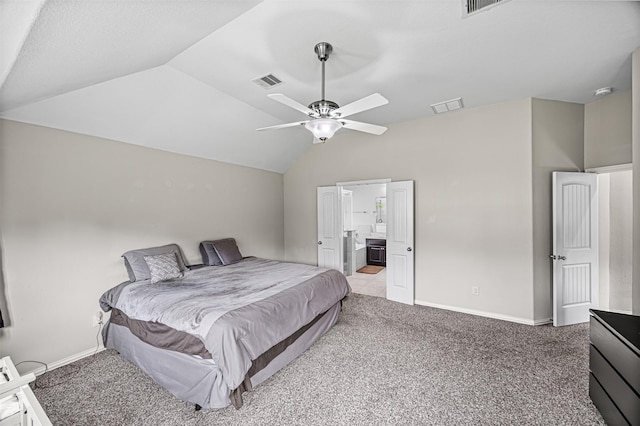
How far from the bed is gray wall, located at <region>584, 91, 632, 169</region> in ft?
12.2

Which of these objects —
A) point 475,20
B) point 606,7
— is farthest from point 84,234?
point 606,7

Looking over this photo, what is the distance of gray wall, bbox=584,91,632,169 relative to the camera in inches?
124

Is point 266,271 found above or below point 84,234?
below

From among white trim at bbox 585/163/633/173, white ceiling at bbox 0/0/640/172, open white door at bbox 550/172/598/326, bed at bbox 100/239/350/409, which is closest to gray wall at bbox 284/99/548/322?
open white door at bbox 550/172/598/326

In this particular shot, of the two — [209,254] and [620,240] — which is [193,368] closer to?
[209,254]

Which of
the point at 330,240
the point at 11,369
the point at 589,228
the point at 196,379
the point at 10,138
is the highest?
the point at 10,138

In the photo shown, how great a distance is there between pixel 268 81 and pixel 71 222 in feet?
8.46

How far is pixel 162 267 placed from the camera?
3.08 meters

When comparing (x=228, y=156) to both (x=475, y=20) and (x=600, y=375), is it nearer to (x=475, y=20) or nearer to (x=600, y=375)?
(x=475, y=20)

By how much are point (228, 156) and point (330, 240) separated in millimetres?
2436

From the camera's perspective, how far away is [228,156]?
448 cm

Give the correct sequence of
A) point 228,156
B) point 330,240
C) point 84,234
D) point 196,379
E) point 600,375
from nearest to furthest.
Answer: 1. point 600,375
2. point 196,379
3. point 84,234
4. point 228,156
5. point 330,240

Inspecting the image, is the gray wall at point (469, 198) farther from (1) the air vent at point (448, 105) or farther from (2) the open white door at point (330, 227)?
(2) the open white door at point (330, 227)

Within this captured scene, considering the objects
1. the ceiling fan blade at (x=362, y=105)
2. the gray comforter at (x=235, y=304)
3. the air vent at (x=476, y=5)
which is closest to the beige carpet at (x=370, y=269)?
the gray comforter at (x=235, y=304)
